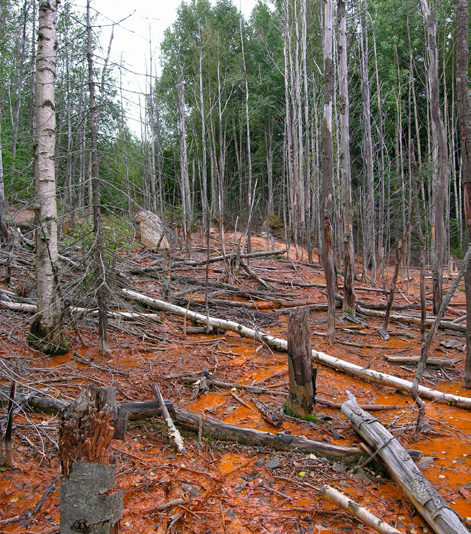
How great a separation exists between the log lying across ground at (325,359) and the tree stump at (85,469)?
3.66 meters

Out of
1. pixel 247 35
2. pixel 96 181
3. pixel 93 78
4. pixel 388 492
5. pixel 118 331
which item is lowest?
pixel 388 492

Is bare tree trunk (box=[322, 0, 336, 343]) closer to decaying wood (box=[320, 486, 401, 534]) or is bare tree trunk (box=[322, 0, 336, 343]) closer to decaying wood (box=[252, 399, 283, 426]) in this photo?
decaying wood (box=[252, 399, 283, 426])

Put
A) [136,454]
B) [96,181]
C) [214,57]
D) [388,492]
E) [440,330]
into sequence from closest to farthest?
[388,492]
[136,454]
[96,181]
[440,330]
[214,57]

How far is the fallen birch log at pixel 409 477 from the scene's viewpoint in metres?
2.28

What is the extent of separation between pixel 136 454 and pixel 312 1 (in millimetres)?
17167

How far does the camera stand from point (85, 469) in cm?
171

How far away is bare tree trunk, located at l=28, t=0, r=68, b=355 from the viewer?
4410 mm

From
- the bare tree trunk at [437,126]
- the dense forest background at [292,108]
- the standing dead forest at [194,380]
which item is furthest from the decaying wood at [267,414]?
the dense forest background at [292,108]

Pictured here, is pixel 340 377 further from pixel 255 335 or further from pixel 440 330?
pixel 440 330

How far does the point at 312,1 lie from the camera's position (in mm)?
14938

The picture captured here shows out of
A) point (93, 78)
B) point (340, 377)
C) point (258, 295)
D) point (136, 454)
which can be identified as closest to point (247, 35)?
point (258, 295)

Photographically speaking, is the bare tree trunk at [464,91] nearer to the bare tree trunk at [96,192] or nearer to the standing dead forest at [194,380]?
the standing dead forest at [194,380]

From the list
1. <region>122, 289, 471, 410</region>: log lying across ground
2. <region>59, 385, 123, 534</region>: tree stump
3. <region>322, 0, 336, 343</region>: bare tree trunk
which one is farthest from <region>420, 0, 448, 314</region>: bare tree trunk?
<region>59, 385, 123, 534</region>: tree stump

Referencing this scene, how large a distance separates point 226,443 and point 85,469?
6.14ft
